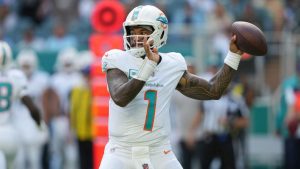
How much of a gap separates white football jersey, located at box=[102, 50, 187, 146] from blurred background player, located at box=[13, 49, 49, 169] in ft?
19.7

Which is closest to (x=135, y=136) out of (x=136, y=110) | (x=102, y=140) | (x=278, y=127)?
(x=136, y=110)

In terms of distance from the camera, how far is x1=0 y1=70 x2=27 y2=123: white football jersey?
8078 mm

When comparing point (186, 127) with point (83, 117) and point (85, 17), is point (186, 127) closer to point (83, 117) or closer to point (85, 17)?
point (83, 117)

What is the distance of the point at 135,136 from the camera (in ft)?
19.1

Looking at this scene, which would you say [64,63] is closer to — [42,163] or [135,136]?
[42,163]

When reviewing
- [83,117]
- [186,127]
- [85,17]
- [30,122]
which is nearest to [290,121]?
[186,127]

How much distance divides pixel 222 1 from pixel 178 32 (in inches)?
68.7

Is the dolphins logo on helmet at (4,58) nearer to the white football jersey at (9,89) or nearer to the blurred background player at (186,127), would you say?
the white football jersey at (9,89)

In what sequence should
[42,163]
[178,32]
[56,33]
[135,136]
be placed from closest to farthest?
[135,136] < [42,163] < [178,32] < [56,33]

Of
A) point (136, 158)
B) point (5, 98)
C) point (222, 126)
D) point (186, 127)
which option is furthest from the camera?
point (186, 127)

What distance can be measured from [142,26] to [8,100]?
8.46 feet

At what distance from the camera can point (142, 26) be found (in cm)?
588

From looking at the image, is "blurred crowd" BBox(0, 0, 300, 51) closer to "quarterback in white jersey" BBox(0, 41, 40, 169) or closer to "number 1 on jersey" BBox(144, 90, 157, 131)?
"quarterback in white jersey" BBox(0, 41, 40, 169)

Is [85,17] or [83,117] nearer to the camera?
[83,117]
